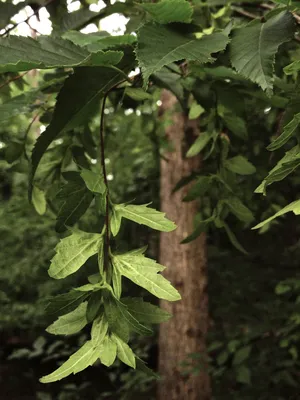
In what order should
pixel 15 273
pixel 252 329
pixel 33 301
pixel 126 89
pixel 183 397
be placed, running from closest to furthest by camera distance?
pixel 126 89 → pixel 252 329 → pixel 183 397 → pixel 15 273 → pixel 33 301

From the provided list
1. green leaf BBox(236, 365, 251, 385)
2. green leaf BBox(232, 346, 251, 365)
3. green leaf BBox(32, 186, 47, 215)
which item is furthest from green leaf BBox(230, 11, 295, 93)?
green leaf BBox(236, 365, 251, 385)

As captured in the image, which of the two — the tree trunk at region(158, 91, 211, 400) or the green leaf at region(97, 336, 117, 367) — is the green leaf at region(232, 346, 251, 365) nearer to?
the tree trunk at region(158, 91, 211, 400)

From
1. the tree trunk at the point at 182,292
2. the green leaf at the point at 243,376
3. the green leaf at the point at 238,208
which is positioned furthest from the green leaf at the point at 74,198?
the tree trunk at the point at 182,292

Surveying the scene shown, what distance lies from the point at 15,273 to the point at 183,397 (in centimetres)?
200

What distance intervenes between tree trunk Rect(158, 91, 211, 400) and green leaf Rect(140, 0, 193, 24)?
81.8 inches

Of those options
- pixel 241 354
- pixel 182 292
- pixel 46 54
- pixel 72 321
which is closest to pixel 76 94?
pixel 46 54

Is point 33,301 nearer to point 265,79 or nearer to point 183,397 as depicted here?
point 183,397

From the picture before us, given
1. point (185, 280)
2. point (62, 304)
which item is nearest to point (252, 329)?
point (185, 280)

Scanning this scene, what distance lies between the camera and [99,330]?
0.62 meters

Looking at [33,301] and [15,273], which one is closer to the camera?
[15,273]

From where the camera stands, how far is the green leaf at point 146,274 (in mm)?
600

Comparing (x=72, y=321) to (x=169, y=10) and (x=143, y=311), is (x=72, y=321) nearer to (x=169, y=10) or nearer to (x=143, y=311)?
(x=143, y=311)

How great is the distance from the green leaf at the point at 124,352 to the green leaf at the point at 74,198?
0.65ft

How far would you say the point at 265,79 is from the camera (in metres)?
0.65
